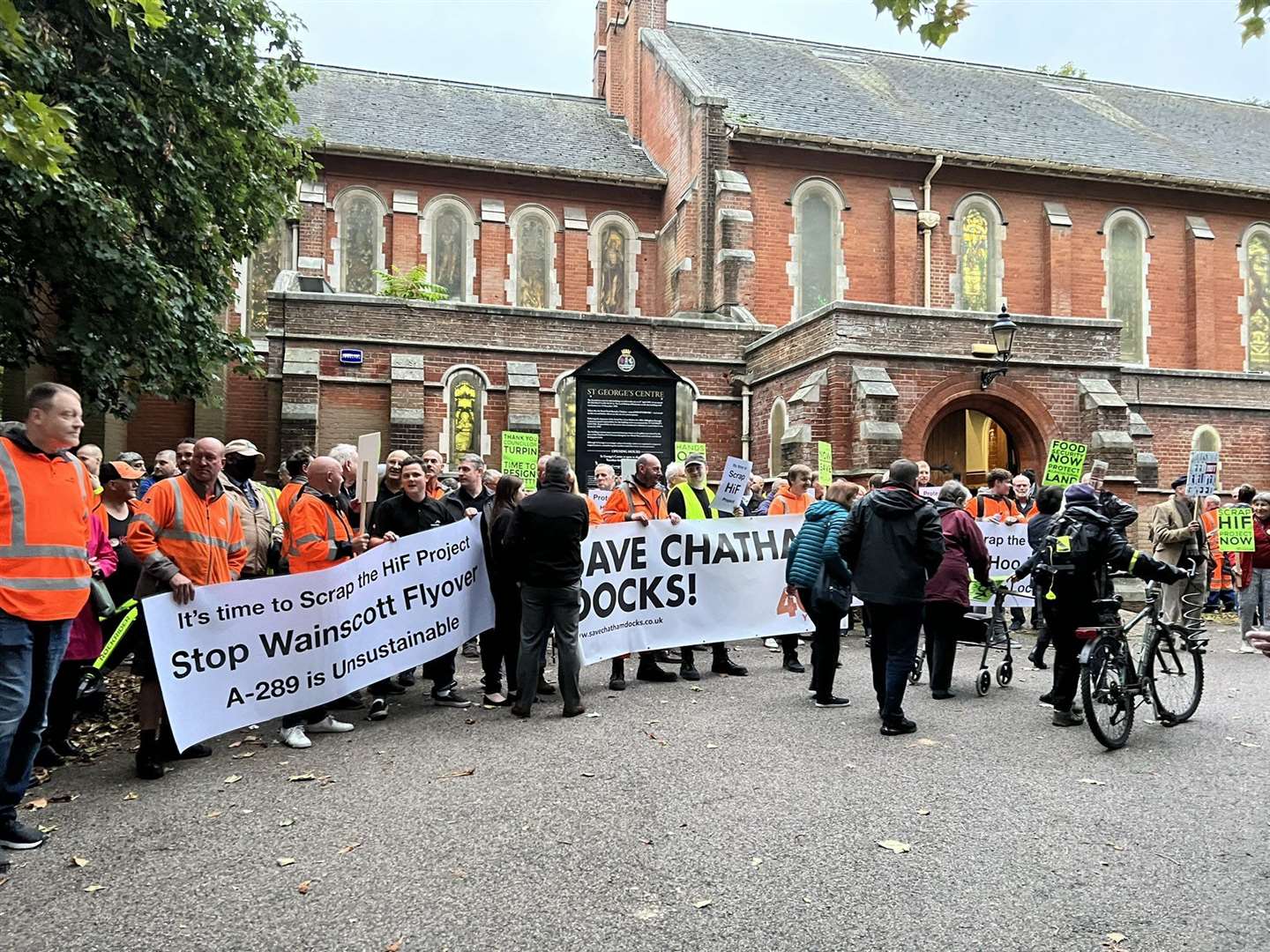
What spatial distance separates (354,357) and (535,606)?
13.7 metres

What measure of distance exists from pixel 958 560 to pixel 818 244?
19.5 metres

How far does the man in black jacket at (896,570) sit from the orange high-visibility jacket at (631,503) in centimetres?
241

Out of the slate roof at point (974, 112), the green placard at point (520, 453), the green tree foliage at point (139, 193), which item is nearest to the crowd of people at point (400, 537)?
the green placard at point (520, 453)

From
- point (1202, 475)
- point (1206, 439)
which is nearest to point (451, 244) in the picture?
point (1206, 439)

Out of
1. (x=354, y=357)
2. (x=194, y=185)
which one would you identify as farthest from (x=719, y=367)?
(x=194, y=185)

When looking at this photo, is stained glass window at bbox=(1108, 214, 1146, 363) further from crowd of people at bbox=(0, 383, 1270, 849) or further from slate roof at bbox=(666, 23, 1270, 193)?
crowd of people at bbox=(0, 383, 1270, 849)

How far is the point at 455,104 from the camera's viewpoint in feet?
96.7

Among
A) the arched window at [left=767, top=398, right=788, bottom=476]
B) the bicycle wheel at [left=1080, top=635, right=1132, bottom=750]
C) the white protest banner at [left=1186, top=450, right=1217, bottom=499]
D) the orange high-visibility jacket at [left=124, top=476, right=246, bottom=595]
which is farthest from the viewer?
the arched window at [left=767, top=398, right=788, bottom=476]

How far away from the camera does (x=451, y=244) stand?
2630 centimetres

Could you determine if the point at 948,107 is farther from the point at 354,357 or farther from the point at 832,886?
the point at 832,886

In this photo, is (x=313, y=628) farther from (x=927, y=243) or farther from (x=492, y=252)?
(x=927, y=243)

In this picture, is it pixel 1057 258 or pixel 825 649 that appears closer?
pixel 825 649

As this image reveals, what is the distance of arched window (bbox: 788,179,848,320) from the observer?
84.4ft

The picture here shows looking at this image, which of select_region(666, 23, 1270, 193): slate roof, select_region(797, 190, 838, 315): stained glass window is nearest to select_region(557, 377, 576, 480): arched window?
select_region(797, 190, 838, 315): stained glass window
